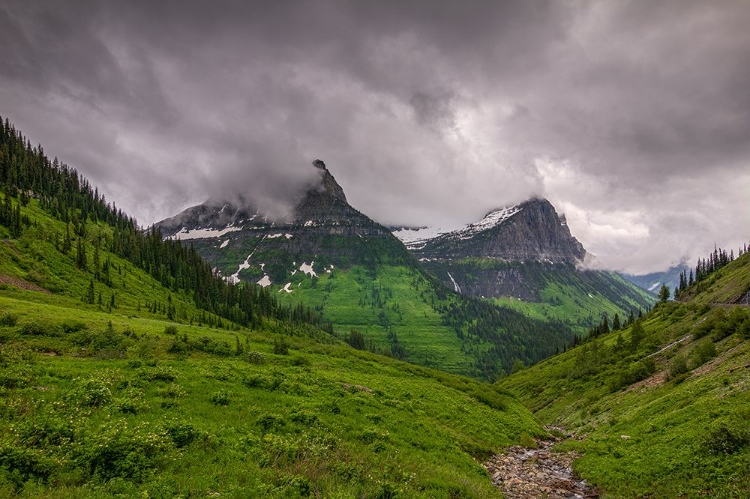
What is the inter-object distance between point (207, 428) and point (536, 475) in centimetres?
2221

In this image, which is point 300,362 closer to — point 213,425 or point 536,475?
point 213,425

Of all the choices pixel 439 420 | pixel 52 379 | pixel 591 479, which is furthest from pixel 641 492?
pixel 52 379

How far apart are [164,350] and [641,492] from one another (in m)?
41.3

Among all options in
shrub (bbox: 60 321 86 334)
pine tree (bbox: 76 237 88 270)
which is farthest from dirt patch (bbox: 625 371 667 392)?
pine tree (bbox: 76 237 88 270)

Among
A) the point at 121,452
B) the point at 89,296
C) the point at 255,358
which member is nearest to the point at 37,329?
the point at 255,358

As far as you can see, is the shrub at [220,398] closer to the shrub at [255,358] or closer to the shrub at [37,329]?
the shrub at [255,358]

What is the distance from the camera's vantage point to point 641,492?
20047 millimetres

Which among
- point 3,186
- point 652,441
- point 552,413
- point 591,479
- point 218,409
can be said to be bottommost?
point 552,413

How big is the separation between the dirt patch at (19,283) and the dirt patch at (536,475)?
94.1m

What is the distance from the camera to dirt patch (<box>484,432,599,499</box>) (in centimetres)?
2183

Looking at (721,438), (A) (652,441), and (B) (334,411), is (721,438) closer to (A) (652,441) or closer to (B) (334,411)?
(A) (652,441)

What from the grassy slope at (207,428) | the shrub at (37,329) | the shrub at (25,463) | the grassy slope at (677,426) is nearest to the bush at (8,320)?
the grassy slope at (207,428)

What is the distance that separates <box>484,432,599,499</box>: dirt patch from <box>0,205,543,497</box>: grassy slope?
150 cm

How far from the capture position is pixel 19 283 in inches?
2985
